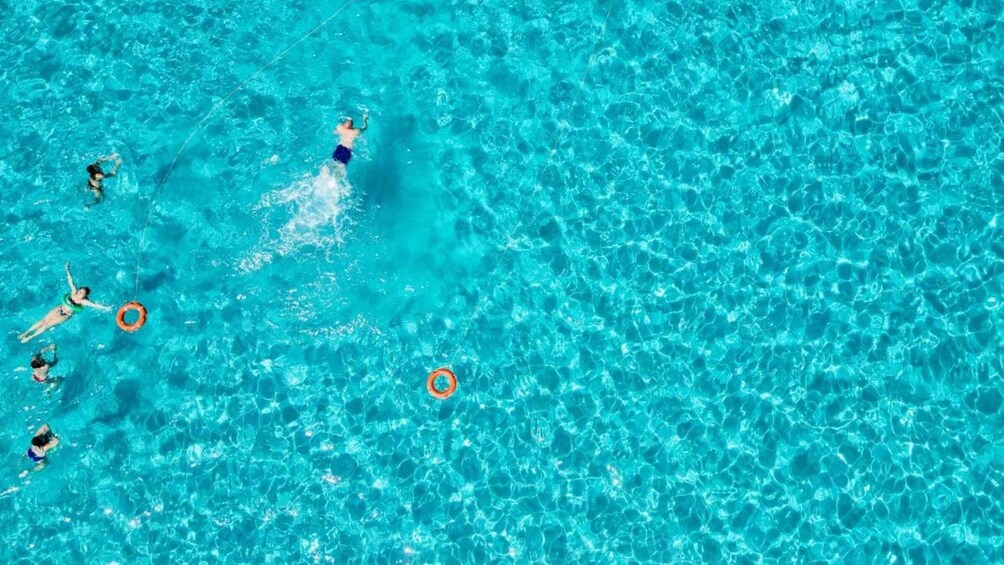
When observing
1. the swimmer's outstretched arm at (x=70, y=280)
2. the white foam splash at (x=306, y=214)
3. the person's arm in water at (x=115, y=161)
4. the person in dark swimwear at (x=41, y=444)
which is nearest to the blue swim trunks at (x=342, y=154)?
the white foam splash at (x=306, y=214)

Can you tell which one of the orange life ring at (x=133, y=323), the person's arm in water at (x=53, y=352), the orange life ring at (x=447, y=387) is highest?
the orange life ring at (x=133, y=323)

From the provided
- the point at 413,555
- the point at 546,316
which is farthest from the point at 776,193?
the point at 413,555

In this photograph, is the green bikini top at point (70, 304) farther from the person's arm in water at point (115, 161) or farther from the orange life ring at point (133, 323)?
the person's arm in water at point (115, 161)

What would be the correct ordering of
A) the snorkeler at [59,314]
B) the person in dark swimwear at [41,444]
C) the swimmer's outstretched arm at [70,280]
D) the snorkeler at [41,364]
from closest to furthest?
the person in dark swimwear at [41,444] < the snorkeler at [41,364] < the snorkeler at [59,314] < the swimmer's outstretched arm at [70,280]

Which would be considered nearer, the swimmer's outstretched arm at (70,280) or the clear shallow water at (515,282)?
the clear shallow water at (515,282)

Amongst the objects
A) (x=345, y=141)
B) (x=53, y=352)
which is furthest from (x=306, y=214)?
(x=53, y=352)
